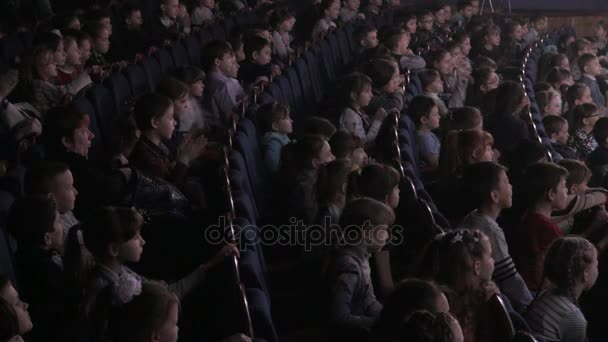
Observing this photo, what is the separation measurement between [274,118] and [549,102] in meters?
1.13

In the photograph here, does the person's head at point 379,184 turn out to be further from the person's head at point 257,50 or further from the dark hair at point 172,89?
the person's head at point 257,50

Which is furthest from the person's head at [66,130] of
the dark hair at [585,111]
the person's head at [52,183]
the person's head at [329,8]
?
the person's head at [329,8]

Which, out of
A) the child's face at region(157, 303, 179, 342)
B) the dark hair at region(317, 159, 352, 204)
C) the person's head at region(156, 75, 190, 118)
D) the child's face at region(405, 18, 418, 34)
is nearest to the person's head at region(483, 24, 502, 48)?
the child's face at region(405, 18, 418, 34)

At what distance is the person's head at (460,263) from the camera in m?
Answer: 1.15

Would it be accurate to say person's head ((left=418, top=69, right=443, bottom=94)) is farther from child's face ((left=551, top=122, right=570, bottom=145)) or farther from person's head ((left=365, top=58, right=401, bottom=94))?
child's face ((left=551, top=122, right=570, bottom=145))

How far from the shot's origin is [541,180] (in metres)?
1.52

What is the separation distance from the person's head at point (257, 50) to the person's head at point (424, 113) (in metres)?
0.63

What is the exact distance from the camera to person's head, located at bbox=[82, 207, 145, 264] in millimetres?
1133

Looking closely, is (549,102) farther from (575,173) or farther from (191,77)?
(191,77)

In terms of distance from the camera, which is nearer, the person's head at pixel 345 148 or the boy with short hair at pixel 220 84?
the person's head at pixel 345 148

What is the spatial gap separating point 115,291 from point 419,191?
2.20ft

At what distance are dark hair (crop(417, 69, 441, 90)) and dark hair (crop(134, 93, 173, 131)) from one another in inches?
48.8

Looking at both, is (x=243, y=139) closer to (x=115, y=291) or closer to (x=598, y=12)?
(x=115, y=291)

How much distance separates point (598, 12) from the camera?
520 cm
